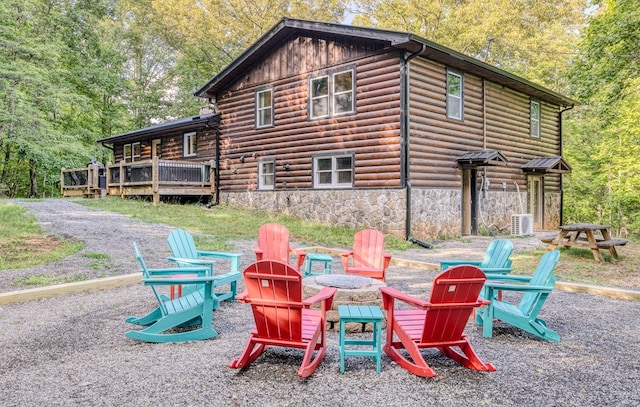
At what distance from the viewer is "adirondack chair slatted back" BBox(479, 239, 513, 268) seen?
4.77m

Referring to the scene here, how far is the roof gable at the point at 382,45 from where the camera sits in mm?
10856

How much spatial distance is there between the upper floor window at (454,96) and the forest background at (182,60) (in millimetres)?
6063

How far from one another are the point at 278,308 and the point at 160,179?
13.8 metres

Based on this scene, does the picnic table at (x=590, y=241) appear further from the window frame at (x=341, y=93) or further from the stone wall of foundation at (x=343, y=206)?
the window frame at (x=341, y=93)

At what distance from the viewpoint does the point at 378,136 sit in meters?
11.7

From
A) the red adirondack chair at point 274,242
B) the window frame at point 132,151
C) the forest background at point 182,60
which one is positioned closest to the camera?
the red adirondack chair at point 274,242

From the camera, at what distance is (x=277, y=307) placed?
3.07 metres

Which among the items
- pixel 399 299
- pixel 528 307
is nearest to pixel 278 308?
pixel 399 299

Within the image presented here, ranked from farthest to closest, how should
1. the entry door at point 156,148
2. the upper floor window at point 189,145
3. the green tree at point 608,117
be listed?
the entry door at point 156,148 < the upper floor window at point 189,145 < the green tree at point 608,117

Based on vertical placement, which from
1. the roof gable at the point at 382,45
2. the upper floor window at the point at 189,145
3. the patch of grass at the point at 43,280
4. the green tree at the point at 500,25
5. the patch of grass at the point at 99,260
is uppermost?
the green tree at the point at 500,25

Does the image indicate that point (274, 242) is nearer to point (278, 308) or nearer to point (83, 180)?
point (278, 308)

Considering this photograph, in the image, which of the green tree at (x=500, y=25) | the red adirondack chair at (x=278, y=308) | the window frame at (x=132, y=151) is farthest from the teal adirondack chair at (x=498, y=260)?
the green tree at (x=500, y=25)

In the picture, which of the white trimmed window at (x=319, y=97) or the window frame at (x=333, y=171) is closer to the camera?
the window frame at (x=333, y=171)

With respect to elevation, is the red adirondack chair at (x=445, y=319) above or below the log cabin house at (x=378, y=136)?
below
